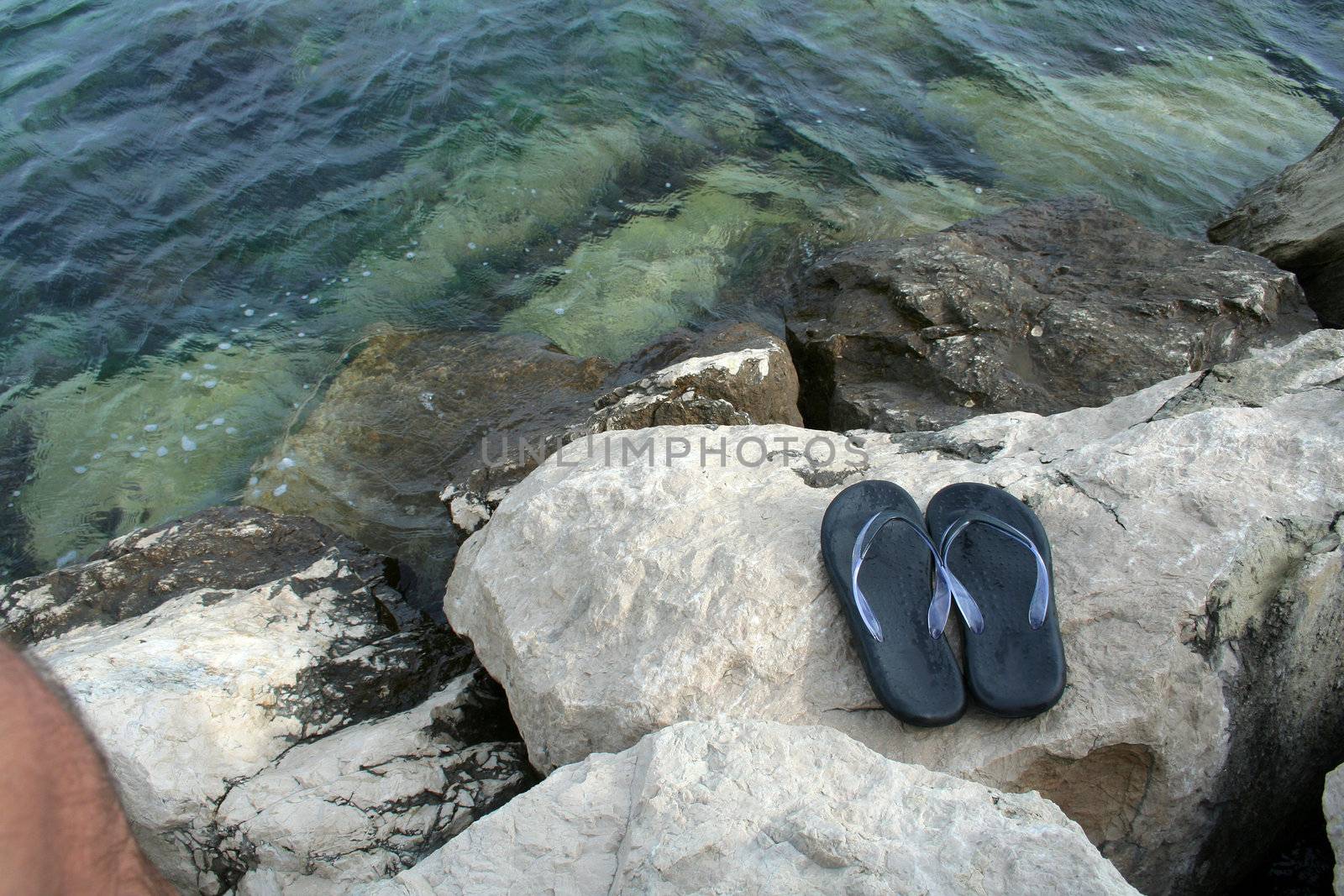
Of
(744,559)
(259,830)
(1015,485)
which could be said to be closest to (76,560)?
(259,830)

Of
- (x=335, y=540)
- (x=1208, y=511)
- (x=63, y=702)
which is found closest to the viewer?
(x=63, y=702)

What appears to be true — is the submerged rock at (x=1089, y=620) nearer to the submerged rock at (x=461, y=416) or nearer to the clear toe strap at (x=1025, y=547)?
the clear toe strap at (x=1025, y=547)

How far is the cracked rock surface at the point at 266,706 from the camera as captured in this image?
2717mm

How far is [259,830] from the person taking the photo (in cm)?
269

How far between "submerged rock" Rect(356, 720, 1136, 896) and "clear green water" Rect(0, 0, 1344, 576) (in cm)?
374

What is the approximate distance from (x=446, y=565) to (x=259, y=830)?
1870 mm

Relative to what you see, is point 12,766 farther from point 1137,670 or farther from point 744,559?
point 1137,670

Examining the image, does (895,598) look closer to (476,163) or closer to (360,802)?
(360,802)

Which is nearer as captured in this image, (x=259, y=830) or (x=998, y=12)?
(x=259, y=830)

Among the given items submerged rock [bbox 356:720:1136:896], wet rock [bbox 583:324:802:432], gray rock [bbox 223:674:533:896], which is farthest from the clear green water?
submerged rock [bbox 356:720:1136:896]

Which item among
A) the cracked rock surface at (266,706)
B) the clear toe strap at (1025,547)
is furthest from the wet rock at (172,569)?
the clear toe strap at (1025,547)

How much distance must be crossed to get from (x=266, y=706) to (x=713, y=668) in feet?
5.35

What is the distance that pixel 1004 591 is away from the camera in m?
2.83

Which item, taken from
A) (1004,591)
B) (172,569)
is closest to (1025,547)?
(1004,591)
